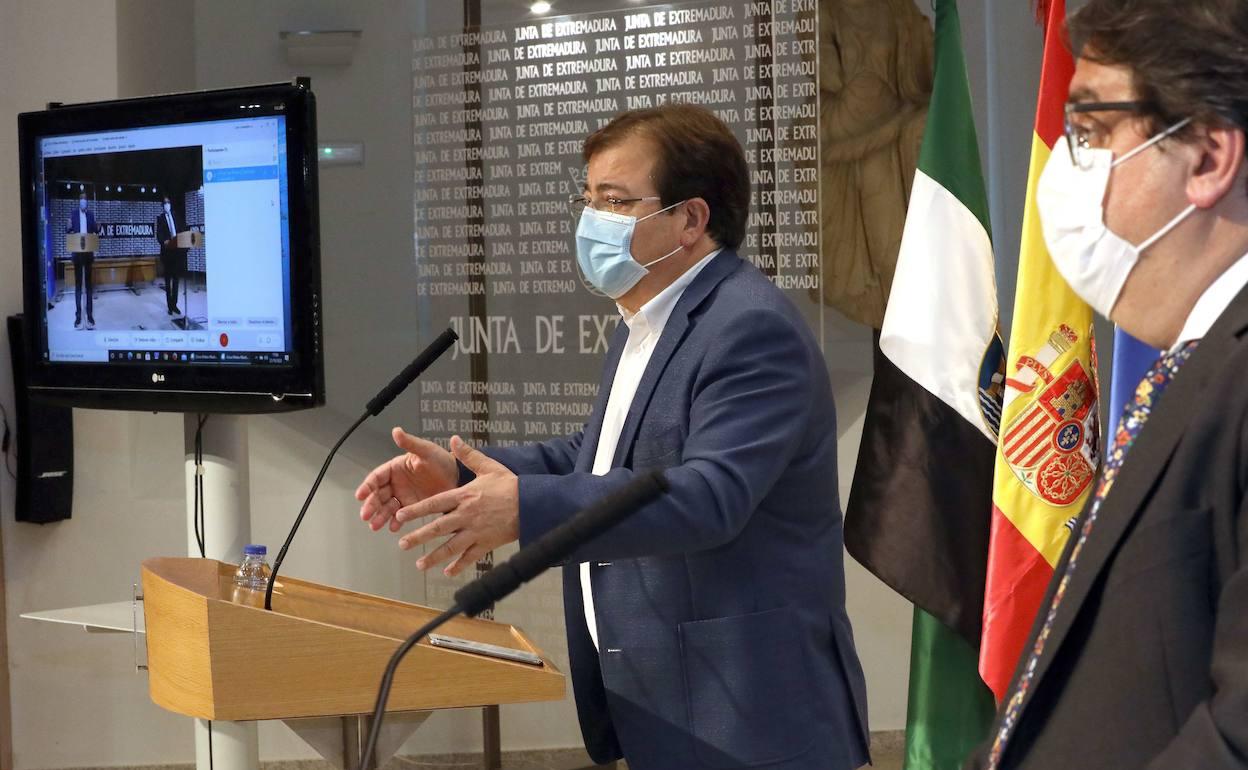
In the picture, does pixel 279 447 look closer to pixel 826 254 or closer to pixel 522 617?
pixel 522 617

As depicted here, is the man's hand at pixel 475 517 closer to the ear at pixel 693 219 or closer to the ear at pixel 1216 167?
the ear at pixel 693 219

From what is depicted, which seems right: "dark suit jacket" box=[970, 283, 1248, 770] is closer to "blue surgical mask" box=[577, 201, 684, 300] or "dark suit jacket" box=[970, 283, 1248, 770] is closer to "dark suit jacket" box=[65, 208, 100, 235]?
"blue surgical mask" box=[577, 201, 684, 300]

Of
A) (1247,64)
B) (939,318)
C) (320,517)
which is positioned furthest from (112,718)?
(1247,64)

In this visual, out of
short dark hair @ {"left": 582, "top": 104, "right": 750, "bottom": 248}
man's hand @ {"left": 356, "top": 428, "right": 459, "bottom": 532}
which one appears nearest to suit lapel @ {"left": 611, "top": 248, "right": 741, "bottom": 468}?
short dark hair @ {"left": 582, "top": 104, "right": 750, "bottom": 248}

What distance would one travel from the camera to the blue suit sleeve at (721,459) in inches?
63.1

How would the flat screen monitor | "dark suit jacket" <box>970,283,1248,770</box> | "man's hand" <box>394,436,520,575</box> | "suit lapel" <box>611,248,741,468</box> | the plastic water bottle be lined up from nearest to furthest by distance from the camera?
"dark suit jacket" <box>970,283,1248,770</box> < "man's hand" <box>394,436,520,575</box> < "suit lapel" <box>611,248,741,468</box> < the plastic water bottle < the flat screen monitor

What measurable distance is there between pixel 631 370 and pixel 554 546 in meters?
1.06

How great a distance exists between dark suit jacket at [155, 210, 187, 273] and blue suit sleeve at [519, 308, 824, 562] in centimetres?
111

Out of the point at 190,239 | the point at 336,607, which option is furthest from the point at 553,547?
the point at 190,239

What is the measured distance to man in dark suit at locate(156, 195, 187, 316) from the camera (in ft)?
7.94

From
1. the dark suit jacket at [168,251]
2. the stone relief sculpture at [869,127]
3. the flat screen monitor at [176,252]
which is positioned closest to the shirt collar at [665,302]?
the flat screen monitor at [176,252]

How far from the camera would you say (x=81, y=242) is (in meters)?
2.54

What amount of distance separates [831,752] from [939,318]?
35.0 inches

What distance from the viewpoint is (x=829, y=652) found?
1825mm
